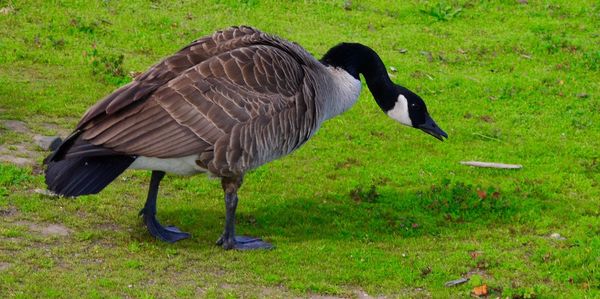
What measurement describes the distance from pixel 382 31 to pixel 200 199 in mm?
7805

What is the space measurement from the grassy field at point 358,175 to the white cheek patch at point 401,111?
3.35 ft

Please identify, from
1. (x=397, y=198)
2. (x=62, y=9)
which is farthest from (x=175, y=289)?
(x=62, y=9)

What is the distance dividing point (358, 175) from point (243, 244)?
3.03 metres

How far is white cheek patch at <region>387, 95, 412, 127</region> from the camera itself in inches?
400

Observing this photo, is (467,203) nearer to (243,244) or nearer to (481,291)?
(481,291)

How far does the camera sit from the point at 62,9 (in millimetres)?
16156

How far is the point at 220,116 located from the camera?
8.33 metres

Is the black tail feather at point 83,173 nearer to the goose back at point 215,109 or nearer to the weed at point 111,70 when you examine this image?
the goose back at point 215,109

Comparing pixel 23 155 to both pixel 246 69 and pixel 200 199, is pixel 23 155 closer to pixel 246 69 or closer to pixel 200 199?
pixel 200 199

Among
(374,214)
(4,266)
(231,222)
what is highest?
(4,266)

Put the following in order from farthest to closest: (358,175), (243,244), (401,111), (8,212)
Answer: (358,175) < (401,111) < (8,212) < (243,244)

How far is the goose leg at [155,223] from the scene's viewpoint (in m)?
8.78

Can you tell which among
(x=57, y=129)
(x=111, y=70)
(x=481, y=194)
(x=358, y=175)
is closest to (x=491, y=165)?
(x=481, y=194)

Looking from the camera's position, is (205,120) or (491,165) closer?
(205,120)
